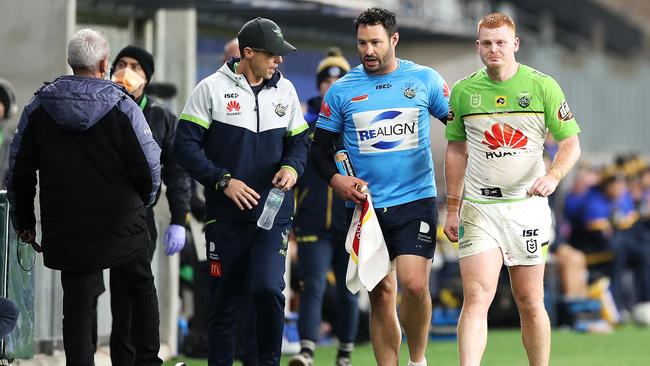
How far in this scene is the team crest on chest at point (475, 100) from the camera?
8758mm

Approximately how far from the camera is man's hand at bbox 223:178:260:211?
8617 mm

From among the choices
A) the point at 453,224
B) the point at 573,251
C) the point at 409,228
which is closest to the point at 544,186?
the point at 453,224

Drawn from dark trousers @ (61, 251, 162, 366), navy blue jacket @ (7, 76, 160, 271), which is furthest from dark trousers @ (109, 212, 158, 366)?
navy blue jacket @ (7, 76, 160, 271)

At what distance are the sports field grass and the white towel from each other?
310 cm

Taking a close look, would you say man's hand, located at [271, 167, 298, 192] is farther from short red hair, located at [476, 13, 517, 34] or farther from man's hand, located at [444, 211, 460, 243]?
short red hair, located at [476, 13, 517, 34]

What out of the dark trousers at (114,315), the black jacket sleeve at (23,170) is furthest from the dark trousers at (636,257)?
the black jacket sleeve at (23,170)

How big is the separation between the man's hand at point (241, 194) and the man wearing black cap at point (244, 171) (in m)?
0.13

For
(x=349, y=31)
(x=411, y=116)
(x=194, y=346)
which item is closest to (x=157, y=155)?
(x=411, y=116)

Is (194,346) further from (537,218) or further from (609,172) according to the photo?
(609,172)

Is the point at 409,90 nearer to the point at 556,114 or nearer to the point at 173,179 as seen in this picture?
the point at 556,114

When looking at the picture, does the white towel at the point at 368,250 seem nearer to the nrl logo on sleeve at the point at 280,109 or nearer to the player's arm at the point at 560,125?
the nrl logo on sleeve at the point at 280,109

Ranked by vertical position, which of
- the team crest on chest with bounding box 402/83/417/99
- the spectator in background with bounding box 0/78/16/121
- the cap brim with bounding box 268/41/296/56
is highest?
the cap brim with bounding box 268/41/296/56

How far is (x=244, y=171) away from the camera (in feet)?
29.0

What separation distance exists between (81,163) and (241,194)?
114 cm
